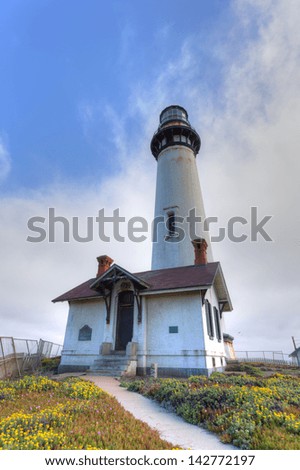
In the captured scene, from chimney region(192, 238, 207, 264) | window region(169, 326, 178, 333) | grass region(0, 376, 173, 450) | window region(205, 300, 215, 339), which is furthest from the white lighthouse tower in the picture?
grass region(0, 376, 173, 450)

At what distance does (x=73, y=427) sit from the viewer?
14.6 ft

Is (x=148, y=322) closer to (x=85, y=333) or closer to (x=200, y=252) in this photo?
(x=85, y=333)

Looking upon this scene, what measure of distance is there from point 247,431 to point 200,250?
582 inches

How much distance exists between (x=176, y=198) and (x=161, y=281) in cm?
1151

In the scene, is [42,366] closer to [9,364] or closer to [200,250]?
[9,364]

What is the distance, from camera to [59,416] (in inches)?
193

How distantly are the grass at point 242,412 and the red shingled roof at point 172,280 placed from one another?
6331mm

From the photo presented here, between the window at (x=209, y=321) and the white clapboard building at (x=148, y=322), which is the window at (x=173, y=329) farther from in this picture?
the window at (x=209, y=321)

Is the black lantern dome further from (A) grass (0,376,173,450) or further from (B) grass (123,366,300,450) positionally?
(A) grass (0,376,173,450)

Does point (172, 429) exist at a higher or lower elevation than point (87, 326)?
lower

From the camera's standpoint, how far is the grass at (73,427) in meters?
3.73

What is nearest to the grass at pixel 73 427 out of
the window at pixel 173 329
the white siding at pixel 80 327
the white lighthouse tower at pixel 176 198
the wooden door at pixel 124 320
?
the window at pixel 173 329

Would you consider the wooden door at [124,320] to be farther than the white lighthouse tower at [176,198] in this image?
No
